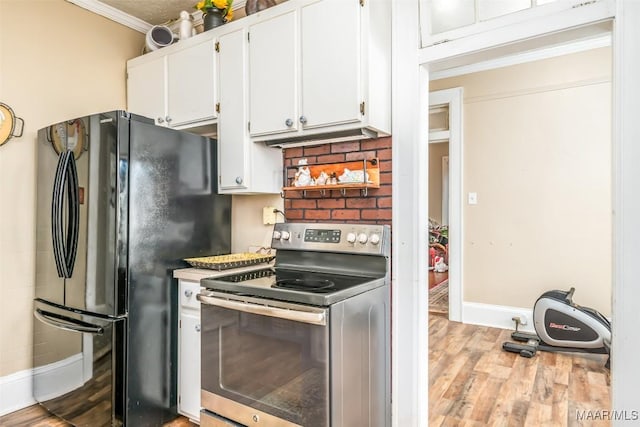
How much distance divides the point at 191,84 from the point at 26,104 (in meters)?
1.01

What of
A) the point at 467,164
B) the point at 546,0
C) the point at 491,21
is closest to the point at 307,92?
the point at 491,21

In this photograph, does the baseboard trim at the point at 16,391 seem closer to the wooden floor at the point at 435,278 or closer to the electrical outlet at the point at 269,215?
the electrical outlet at the point at 269,215

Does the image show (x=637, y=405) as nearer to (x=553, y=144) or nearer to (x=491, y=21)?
(x=491, y=21)

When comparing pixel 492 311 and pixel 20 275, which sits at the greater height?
pixel 20 275

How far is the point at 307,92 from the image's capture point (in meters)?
1.99

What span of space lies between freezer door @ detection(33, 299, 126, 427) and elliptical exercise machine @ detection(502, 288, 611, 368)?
9.22 feet

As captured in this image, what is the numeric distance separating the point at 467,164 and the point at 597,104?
1143mm

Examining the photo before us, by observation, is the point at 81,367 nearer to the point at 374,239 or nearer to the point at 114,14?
the point at 374,239

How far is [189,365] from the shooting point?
213 cm

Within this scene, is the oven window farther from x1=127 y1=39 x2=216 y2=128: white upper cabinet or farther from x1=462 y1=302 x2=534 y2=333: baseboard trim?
x1=462 y1=302 x2=534 y2=333: baseboard trim

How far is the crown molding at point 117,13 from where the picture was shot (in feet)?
8.73

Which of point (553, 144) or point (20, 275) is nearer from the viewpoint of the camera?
point (20, 275)

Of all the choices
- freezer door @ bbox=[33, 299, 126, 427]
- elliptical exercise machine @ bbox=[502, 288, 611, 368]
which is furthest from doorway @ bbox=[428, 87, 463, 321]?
freezer door @ bbox=[33, 299, 126, 427]

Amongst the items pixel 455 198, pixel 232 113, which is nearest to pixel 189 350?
pixel 232 113
